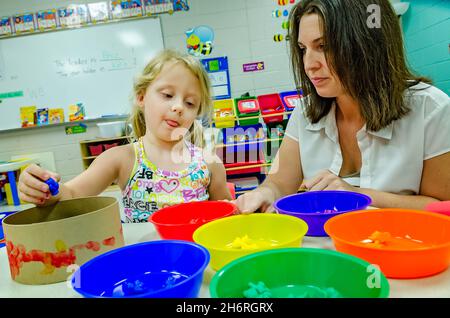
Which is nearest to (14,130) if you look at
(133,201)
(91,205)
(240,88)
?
(240,88)

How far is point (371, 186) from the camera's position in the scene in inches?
37.9

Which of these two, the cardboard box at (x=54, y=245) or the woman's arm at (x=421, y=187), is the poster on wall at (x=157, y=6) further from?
the cardboard box at (x=54, y=245)

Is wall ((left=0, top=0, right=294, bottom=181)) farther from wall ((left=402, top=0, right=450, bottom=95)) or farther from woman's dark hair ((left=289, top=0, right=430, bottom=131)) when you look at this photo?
woman's dark hair ((left=289, top=0, right=430, bottom=131))

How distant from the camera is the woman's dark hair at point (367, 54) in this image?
0.83 meters

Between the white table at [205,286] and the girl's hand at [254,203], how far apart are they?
13 cm

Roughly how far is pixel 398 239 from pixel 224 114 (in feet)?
7.41

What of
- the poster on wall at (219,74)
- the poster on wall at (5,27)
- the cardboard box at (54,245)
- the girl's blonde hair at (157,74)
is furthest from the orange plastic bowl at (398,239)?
the poster on wall at (5,27)

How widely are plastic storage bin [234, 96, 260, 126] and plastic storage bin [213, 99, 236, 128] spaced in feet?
0.17

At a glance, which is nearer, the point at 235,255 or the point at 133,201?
the point at 235,255

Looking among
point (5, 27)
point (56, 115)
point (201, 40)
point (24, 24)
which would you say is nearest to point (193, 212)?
point (201, 40)

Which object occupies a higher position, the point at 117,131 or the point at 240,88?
the point at 240,88

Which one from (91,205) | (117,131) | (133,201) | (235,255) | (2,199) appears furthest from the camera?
(2,199)

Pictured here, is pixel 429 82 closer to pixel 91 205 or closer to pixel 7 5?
pixel 91 205
